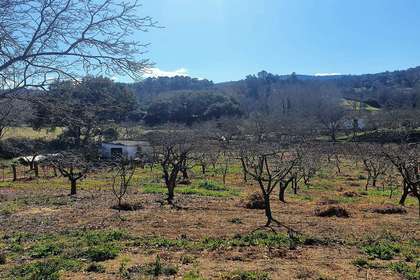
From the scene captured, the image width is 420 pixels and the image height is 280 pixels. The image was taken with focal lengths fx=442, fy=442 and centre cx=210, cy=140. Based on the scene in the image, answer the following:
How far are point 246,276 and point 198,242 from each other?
143 inches

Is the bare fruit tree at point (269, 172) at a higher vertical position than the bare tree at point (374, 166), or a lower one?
higher

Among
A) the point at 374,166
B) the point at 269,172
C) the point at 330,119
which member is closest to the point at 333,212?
the point at 269,172

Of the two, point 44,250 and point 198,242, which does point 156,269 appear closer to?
point 198,242

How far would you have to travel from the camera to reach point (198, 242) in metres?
12.0

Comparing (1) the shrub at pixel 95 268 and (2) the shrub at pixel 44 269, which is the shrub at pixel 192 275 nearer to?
(1) the shrub at pixel 95 268

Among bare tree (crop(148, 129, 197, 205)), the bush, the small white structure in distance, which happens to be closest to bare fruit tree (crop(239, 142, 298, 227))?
bare tree (crop(148, 129, 197, 205))

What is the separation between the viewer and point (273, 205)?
20906mm

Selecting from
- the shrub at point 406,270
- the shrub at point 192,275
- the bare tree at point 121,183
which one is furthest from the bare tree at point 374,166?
the shrub at point 192,275

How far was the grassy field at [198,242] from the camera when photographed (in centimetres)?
914

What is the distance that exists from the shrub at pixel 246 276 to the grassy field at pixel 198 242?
0.02 meters

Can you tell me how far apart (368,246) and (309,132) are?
68245 millimetres

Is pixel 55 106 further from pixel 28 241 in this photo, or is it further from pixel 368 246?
pixel 368 246

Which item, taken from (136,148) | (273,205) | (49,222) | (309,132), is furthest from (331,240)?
(309,132)

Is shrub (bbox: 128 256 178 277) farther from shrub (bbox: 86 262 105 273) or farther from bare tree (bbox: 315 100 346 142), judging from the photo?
bare tree (bbox: 315 100 346 142)
